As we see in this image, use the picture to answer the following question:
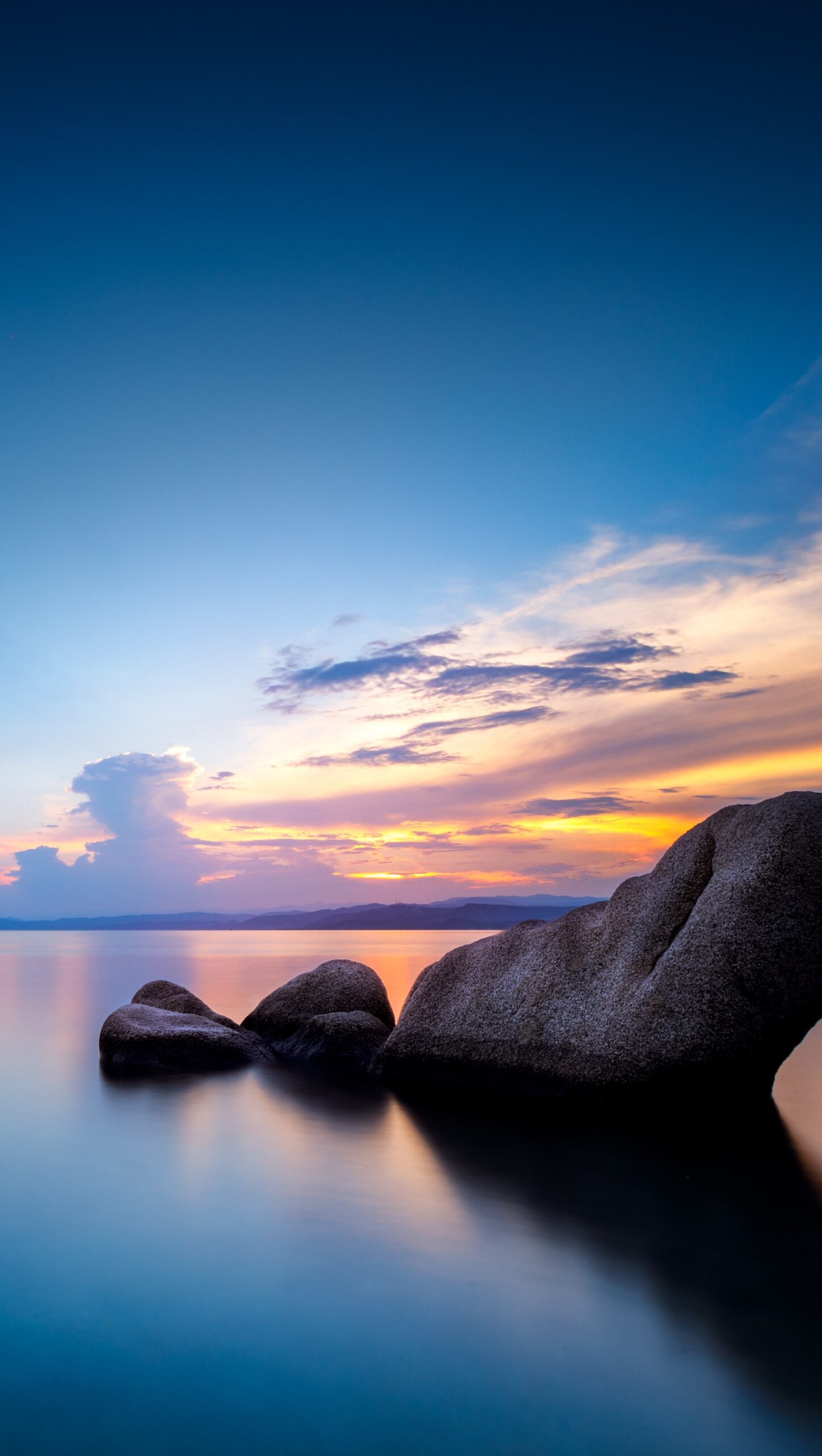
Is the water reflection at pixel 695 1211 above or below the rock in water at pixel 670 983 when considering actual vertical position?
below

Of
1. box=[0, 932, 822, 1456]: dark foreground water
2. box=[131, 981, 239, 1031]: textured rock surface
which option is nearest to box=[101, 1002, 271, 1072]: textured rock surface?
box=[131, 981, 239, 1031]: textured rock surface

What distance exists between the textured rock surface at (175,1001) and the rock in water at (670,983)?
625 cm

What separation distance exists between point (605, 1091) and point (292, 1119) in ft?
14.1

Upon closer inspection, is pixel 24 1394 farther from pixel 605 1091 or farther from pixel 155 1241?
pixel 605 1091

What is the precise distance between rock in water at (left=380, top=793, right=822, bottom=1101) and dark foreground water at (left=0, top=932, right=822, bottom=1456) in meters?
0.95

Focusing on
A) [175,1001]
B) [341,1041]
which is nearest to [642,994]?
[341,1041]

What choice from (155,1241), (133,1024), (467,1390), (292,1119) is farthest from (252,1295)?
(133,1024)

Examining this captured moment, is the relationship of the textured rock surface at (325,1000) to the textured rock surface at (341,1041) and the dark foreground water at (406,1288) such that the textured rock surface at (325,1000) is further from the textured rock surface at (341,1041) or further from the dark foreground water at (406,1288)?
the dark foreground water at (406,1288)

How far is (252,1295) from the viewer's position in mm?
6164

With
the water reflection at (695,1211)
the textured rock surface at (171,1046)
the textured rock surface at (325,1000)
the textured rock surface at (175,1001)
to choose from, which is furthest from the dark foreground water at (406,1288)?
the textured rock surface at (175,1001)

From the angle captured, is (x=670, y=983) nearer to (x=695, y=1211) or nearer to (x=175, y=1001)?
(x=695, y=1211)

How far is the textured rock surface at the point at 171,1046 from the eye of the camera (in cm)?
1534

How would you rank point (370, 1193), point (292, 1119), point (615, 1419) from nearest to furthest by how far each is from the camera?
point (615, 1419)
point (370, 1193)
point (292, 1119)

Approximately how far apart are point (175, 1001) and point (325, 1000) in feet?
12.6
